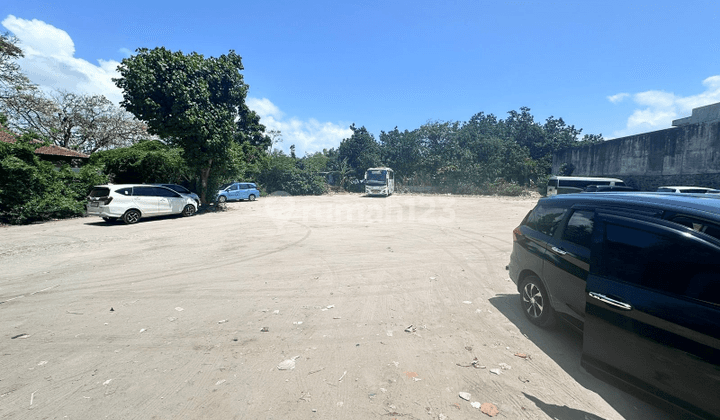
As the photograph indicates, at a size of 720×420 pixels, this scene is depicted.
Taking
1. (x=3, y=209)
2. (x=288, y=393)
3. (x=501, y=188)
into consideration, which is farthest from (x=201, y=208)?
(x=501, y=188)

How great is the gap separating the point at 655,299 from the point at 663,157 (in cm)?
2871

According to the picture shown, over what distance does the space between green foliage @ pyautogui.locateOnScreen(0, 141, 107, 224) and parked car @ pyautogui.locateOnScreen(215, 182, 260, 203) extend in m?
10.6

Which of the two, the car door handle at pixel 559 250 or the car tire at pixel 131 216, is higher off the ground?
the car door handle at pixel 559 250

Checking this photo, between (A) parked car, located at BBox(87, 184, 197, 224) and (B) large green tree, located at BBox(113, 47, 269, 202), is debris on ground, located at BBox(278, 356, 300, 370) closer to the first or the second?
(A) parked car, located at BBox(87, 184, 197, 224)

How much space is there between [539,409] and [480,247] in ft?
21.4

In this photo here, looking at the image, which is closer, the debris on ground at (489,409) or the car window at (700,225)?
the car window at (700,225)

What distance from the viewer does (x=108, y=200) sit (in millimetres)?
12539

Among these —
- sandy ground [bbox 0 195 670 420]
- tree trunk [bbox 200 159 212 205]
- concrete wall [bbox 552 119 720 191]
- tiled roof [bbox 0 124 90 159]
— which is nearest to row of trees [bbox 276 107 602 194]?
concrete wall [bbox 552 119 720 191]

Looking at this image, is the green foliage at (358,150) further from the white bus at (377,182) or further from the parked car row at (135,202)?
the parked car row at (135,202)

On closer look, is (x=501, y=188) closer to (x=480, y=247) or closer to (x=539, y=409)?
(x=480, y=247)

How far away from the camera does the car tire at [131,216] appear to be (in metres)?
13.2

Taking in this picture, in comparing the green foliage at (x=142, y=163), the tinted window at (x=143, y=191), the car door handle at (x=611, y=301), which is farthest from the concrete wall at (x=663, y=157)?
the green foliage at (x=142, y=163)

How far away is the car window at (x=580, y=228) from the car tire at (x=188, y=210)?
16948 mm

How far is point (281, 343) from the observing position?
11.9 ft
